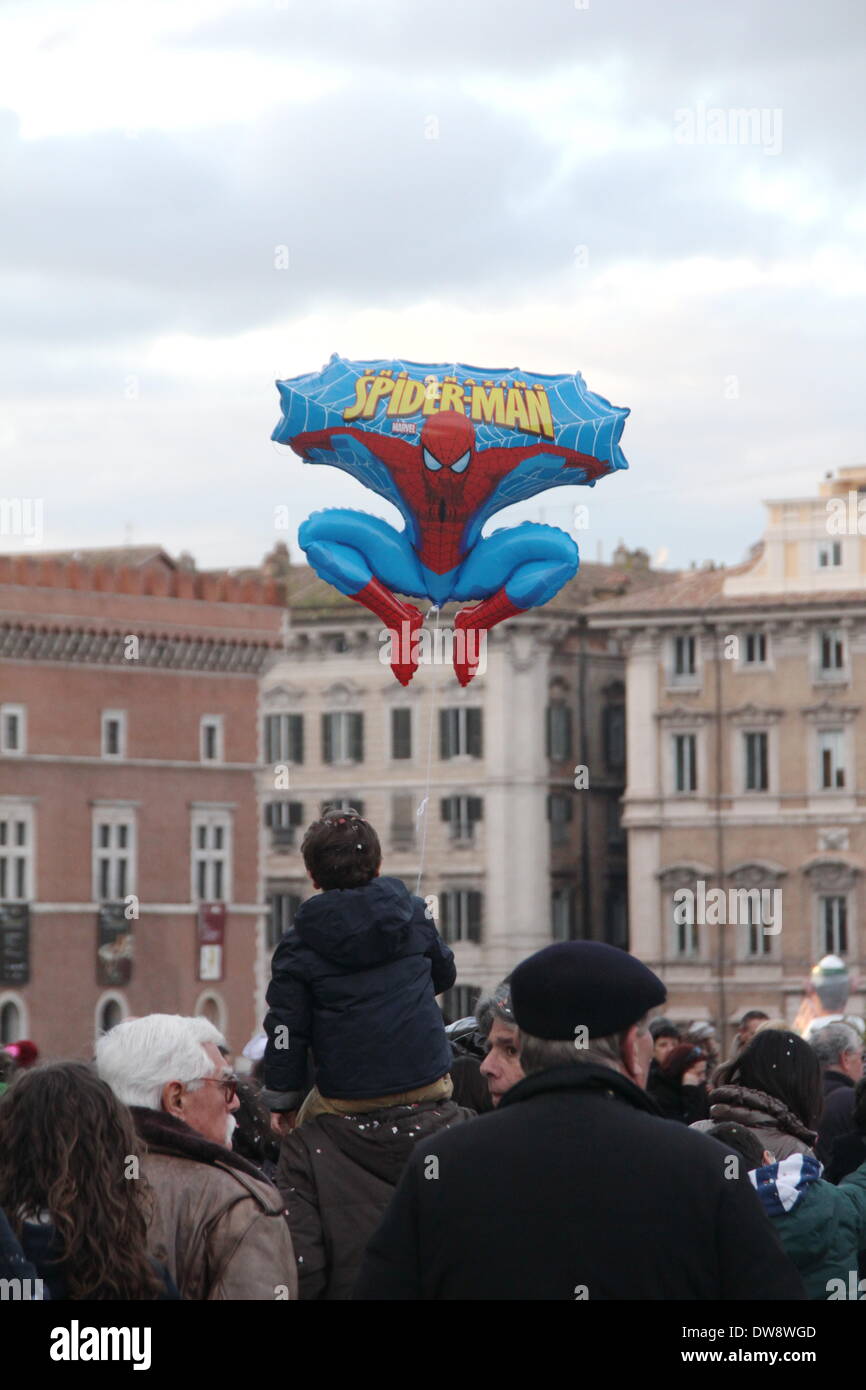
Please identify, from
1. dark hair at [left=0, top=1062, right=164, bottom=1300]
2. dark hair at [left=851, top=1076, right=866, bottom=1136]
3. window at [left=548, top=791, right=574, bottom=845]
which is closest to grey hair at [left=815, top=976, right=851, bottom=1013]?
dark hair at [left=851, top=1076, right=866, bottom=1136]

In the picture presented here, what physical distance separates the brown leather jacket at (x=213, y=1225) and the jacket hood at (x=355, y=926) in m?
1.33

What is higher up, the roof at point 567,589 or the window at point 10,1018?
the roof at point 567,589

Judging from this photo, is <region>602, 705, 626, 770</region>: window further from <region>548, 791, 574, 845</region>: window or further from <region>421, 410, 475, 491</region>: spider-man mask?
<region>421, 410, 475, 491</region>: spider-man mask

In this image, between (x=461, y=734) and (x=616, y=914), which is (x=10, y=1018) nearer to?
(x=461, y=734)

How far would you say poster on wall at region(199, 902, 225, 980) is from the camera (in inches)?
1928

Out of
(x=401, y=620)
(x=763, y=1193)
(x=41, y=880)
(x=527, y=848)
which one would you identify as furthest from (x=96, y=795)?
(x=763, y=1193)

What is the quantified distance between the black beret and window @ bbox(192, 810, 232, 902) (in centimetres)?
4595

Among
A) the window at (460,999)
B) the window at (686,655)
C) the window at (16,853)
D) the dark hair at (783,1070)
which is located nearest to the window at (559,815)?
the window at (460,999)

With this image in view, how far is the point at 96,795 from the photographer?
4825cm

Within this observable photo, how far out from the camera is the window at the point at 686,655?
2271 inches

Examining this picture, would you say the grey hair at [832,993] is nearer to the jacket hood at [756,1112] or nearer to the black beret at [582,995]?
the jacket hood at [756,1112]

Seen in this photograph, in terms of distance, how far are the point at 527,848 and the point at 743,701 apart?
5.67 m

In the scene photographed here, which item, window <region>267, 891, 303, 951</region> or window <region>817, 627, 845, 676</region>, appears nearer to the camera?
window <region>817, 627, 845, 676</region>

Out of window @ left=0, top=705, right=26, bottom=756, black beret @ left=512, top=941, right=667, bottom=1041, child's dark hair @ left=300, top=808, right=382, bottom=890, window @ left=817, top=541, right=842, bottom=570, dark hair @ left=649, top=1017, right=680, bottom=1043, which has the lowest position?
dark hair @ left=649, top=1017, right=680, bottom=1043
